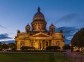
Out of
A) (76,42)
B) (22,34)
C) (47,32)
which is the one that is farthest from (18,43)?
(76,42)

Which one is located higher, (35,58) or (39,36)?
(39,36)

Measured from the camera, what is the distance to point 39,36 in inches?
6403

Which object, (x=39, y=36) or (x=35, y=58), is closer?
(x=35, y=58)

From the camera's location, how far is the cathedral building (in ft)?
Result: 538

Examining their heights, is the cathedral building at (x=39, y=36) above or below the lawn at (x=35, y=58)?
above

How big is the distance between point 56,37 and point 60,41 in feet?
9.45

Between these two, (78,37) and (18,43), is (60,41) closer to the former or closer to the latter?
(18,43)

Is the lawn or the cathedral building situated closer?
the lawn

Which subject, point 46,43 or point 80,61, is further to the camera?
point 46,43

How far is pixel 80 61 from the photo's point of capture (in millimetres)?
29266

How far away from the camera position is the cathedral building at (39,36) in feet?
538

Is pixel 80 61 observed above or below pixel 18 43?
below

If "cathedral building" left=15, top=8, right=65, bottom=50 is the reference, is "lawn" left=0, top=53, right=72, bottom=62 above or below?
below

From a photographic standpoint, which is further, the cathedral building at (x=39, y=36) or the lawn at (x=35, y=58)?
the cathedral building at (x=39, y=36)
